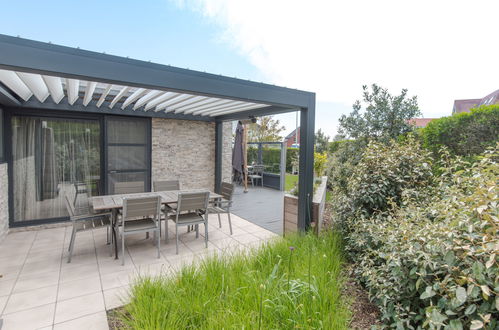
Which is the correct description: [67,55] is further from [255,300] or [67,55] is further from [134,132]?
[134,132]

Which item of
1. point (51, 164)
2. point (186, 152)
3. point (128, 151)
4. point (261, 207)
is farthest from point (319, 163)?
point (51, 164)

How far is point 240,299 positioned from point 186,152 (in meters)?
5.04

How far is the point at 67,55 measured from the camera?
2.38 m

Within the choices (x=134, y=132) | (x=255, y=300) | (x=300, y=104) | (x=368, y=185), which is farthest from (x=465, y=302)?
(x=134, y=132)

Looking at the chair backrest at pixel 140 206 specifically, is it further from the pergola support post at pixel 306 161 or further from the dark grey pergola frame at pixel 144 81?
the pergola support post at pixel 306 161

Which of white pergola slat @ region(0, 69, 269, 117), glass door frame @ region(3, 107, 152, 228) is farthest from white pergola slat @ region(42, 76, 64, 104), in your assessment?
glass door frame @ region(3, 107, 152, 228)

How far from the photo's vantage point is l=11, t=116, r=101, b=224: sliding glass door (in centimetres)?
494

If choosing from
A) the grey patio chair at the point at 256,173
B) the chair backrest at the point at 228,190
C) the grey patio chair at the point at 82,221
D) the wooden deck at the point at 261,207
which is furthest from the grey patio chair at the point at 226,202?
the grey patio chair at the point at 256,173

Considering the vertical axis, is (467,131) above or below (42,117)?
below

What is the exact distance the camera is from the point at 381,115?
221 inches

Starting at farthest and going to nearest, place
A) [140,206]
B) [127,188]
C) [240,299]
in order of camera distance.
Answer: [127,188], [140,206], [240,299]

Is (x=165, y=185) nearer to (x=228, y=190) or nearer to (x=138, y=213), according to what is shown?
(x=228, y=190)

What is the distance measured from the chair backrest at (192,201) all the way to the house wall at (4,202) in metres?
3.08

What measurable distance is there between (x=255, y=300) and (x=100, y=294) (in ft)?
6.06
